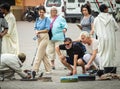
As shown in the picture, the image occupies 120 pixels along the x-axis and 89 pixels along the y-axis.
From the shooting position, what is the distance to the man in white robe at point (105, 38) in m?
14.5

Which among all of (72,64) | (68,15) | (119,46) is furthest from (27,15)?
(72,64)

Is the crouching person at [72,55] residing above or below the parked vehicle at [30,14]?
above

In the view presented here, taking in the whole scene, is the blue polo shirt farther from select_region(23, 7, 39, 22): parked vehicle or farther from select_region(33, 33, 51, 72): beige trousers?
select_region(23, 7, 39, 22): parked vehicle

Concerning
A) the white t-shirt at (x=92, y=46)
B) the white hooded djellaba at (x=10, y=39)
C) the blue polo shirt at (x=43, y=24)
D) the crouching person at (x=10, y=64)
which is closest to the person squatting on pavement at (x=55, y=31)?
the blue polo shirt at (x=43, y=24)

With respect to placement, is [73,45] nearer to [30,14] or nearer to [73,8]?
[73,8]

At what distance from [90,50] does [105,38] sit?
3.21ft

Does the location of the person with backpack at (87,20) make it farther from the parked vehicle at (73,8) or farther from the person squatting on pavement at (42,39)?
the parked vehicle at (73,8)

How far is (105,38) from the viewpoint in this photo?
14555mm

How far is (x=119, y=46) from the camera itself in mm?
23359

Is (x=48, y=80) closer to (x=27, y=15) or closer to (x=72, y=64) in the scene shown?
(x=72, y=64)

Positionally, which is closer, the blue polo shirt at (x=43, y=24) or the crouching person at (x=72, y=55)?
the crouching person at (x=72, y=55)

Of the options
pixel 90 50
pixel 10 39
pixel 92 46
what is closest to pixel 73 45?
pixel 92 46

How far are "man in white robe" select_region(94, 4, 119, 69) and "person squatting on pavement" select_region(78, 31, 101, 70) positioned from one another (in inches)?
11.3

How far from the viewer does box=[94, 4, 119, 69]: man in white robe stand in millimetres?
14516
